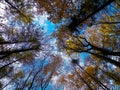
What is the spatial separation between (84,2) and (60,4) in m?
1.52

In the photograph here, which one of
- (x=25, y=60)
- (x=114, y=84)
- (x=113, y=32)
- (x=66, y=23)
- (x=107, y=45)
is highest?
(x=66, y=23)

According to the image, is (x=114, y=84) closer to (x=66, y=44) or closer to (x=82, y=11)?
(x=66, y=44)

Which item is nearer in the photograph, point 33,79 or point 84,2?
point 84,2

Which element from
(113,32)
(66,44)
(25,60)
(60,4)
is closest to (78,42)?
(66,44)

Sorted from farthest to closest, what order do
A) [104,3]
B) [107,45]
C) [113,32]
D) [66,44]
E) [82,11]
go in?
[66,44], [107,45], [113,32], [82,11], [104,3]

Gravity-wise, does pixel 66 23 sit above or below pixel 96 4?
below

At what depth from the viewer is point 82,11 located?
11.2 metres

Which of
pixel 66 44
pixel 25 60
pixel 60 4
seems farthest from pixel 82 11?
pixel 25 60

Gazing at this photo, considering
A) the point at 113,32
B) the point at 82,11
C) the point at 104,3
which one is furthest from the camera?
the point at 113,32

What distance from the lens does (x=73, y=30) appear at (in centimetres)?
1268

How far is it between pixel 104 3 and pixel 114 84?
22.1ft

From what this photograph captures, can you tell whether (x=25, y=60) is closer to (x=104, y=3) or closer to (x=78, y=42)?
(x=78, y=42)

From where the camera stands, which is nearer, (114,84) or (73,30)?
(73,30)

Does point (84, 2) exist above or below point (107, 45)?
above
